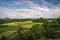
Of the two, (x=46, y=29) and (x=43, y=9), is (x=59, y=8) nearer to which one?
(x=43, y=9)

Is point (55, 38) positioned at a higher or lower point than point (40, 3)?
lower

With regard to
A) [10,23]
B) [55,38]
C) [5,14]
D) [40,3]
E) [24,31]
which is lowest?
[55,38]

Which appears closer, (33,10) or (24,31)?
(24,31)

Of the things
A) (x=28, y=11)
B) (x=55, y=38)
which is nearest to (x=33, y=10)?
(x=28, y=11)
